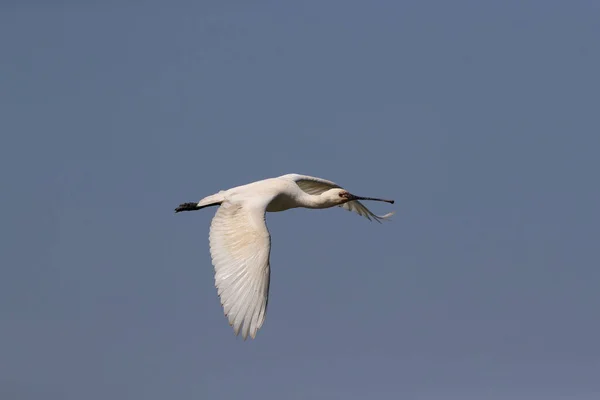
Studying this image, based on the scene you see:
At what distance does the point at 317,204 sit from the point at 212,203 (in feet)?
9.92

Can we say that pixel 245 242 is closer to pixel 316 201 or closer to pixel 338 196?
pixel 316 201

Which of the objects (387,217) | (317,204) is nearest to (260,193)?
(317,204)

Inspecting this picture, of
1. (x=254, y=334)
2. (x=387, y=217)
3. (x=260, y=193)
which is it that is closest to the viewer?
(x=254, y=334)

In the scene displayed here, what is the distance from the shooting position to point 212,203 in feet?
83.2

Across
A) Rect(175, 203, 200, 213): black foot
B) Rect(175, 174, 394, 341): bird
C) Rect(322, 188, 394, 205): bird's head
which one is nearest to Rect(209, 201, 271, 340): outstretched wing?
Rect(175, 174, 394, 341): bird

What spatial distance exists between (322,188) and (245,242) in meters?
6.24

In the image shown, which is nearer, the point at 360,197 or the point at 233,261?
the point at 233,261

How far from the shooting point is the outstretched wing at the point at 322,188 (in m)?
28.4

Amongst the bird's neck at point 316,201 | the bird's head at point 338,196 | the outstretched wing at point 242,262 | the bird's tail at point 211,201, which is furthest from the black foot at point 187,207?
the bird's head at point 338,196

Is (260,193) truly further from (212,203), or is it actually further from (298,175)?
(298,175)

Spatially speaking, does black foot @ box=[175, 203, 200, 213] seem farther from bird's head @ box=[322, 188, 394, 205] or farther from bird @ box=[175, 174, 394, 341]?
bird's head @ box=[322, 188, 394, 205]

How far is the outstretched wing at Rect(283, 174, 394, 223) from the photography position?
28.4 metres

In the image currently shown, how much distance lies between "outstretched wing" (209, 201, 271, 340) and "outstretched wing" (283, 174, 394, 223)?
4.18m

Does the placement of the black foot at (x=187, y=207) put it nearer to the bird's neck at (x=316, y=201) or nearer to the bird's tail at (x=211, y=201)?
the bird's tail at (x=211, y=201)
